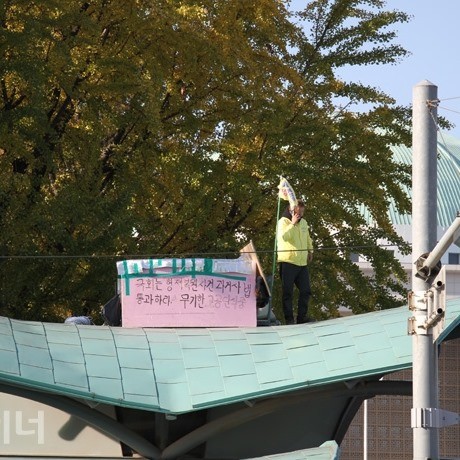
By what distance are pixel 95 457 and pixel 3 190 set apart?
7.32m

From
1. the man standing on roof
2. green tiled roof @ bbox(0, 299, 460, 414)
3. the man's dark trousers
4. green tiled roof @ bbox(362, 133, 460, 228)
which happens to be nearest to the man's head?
the man standing on roof

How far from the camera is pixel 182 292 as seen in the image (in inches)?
760

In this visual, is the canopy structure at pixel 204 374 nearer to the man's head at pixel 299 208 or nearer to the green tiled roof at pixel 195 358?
the green tiled roof at pixel 195 358

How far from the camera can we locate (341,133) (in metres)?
28.9

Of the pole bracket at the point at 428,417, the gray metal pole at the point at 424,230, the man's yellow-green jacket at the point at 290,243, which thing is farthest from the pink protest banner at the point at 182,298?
the pole bracket at the point at 428,417

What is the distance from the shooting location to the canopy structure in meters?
17.6

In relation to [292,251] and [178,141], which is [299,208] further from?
[178,141]

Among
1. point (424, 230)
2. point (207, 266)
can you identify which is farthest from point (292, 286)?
point (424, 230)

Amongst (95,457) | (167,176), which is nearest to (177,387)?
(95,457)

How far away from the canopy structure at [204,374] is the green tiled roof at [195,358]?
1 cm

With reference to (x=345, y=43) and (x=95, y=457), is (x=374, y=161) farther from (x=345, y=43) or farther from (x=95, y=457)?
(x=95, y=457)

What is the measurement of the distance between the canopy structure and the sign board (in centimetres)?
21

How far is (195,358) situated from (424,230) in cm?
489

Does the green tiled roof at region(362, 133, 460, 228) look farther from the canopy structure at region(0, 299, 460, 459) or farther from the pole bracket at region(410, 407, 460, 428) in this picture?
the pole bracket at region(410, 407, 460, 428)
